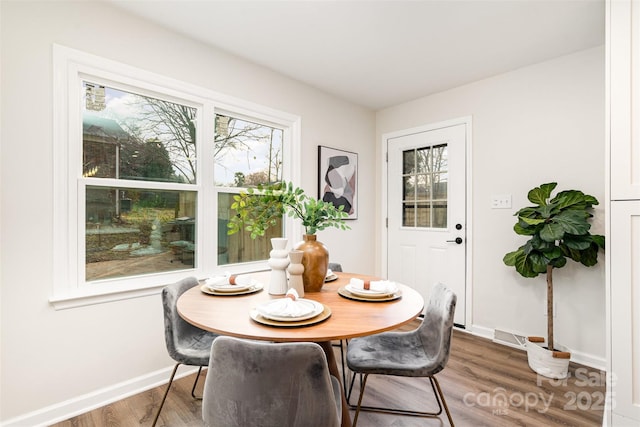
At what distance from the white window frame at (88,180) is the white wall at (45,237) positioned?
0.04m

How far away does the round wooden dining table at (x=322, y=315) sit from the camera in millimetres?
1104

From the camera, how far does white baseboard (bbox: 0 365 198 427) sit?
66.2 inches

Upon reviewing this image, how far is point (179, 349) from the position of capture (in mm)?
1584

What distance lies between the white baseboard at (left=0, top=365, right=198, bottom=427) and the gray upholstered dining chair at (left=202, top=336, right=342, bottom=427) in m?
1.48

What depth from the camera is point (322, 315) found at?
1278 millimetres

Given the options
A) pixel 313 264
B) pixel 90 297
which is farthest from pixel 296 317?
pixel 90 297

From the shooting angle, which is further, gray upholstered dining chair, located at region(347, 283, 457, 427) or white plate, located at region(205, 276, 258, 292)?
white plate, located at region(205, 276, 258, 292)

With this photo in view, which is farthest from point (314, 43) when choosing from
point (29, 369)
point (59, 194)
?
point (29, 369)

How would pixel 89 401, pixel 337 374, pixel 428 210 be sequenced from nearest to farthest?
pixel 337 374
pixel 89 401
pixel 428 210

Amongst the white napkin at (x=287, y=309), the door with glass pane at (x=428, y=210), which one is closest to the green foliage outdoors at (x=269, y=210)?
the white napkin at (x=287, y=309)

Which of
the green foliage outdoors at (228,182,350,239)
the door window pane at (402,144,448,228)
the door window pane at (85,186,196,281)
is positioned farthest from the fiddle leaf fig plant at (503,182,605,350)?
the door window pane at (85,186,196,281)

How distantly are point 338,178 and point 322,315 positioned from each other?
7.69 feet

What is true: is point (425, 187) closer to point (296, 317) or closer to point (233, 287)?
point (233, 287)

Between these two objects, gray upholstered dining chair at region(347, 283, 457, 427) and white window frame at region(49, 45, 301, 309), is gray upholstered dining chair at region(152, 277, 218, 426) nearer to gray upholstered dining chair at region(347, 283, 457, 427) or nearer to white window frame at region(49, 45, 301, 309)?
white window frame at region(49, 45, 301, 309)
